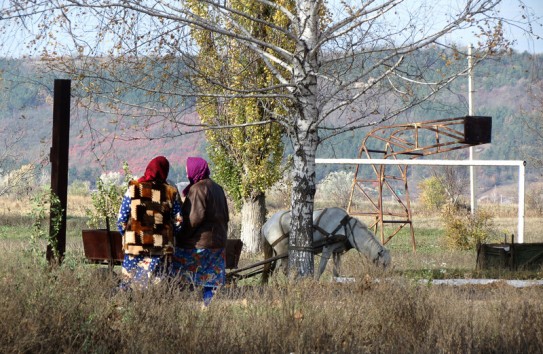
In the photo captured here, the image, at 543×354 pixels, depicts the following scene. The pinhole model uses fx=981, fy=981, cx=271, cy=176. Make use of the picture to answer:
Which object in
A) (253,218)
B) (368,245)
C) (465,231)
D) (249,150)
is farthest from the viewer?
(465,231)

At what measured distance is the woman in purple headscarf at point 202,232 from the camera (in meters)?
10.8

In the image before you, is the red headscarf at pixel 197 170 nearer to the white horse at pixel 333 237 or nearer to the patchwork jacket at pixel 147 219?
the patchwork jacket at pixel 147 219

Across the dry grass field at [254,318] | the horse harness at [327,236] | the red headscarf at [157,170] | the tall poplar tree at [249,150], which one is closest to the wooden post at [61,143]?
the red headscarf at [157,170]

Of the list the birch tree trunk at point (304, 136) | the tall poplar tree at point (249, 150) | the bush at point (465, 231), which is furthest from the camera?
the bush at point (465, 231)

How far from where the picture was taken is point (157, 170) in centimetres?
1052

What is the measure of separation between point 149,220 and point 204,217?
637mm

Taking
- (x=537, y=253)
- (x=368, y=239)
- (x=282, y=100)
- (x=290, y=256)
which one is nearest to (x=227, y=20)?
(x=282, y=100)

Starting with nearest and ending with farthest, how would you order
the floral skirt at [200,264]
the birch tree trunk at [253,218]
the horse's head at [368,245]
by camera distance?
Answer: 1. the floral skirt at [200,264]
2. the horse's head at [368,245]
3. the birch tree trunk at [253,218]

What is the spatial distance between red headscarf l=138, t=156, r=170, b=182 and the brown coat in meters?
0.44

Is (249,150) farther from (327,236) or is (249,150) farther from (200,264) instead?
(200,264)

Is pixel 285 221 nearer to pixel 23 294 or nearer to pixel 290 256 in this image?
pixel 290 256

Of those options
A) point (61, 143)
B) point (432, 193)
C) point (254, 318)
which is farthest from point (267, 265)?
point (432, 193)

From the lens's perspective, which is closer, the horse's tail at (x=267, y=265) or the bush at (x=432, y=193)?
the horse's tail at (x=267, y=265)

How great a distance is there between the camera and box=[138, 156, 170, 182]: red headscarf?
10516 millimetres
